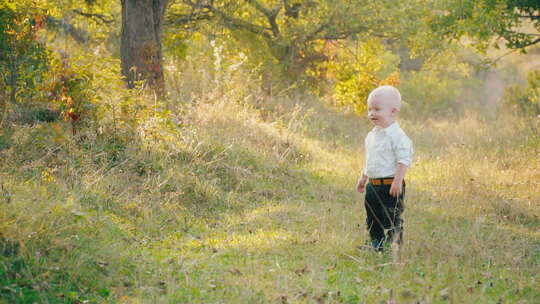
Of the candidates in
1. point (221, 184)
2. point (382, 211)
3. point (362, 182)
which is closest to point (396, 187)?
point (382, 211)

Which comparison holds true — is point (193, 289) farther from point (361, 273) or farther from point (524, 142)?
point (524, 142)

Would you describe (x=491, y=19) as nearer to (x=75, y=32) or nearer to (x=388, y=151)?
(x=388, y=151)

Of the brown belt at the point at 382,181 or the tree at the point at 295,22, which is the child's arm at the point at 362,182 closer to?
the brown belt at the point at 382,181

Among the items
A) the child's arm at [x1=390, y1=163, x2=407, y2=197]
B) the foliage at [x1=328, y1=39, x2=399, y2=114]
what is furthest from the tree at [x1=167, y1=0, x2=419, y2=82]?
the child's arm at [x1=390, y1=163, x2=407, y2=197]

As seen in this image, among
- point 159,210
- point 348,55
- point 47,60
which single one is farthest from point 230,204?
point 348,55

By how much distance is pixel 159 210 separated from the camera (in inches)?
237

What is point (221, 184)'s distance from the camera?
737 centimetres

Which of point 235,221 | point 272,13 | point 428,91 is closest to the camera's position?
point 235,221

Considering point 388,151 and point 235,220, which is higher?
point 388,151

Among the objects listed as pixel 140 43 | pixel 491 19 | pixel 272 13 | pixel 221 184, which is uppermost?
pixel 272 13

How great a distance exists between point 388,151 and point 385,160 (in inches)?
3.4

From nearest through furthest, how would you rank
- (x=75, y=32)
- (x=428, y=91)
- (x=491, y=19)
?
(x=491, y=19), (x=75, y=32), (x=428, y=91)

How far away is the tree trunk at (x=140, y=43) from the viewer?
28.6 ft

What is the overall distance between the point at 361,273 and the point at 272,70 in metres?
10.4
